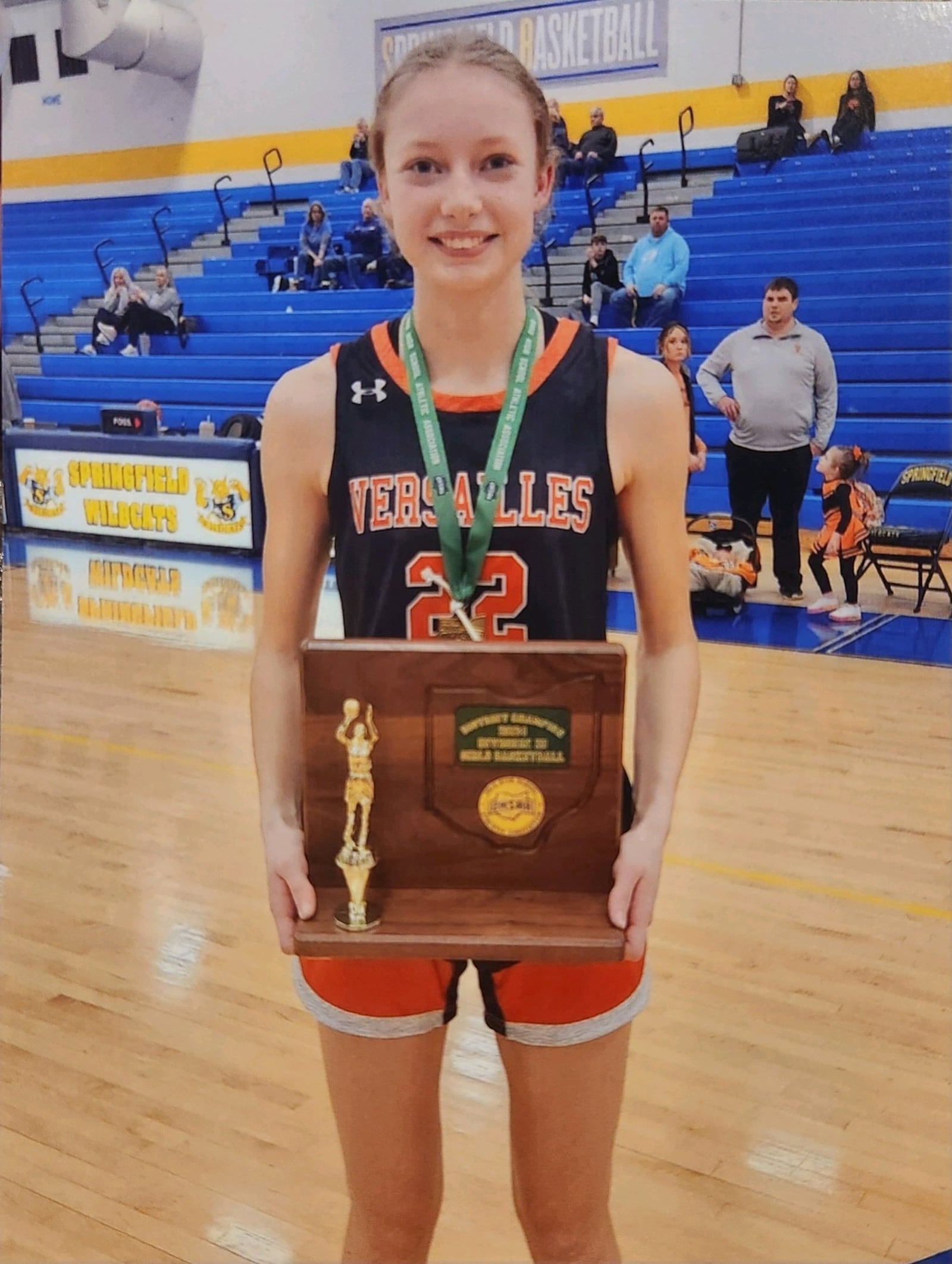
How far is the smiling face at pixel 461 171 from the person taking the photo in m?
1.21

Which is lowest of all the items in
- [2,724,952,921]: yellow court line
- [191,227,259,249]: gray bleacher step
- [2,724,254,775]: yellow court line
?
[2,724,254,775]: yellow court line

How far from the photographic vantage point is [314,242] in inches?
431

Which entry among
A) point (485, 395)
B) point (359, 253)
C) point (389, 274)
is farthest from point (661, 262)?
point (485, 395)

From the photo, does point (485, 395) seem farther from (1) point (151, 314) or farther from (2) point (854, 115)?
(1) point (151, 314)

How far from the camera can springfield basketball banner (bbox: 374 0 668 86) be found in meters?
6.43

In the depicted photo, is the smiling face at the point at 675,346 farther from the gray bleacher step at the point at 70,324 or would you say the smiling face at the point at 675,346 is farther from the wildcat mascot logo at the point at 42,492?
the gray bleacher step at the point at 70,324

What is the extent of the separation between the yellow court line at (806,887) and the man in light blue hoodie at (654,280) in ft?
21.9

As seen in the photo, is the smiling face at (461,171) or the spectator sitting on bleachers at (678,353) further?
the spectator sitting on bleachers at (678,353)

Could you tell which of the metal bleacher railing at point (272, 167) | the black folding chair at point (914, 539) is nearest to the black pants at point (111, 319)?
the metal bleacher railing at point (272, 167)

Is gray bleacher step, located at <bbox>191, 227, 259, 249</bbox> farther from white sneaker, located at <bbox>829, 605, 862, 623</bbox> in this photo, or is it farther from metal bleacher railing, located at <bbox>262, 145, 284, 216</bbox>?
white sneaker, located at <bbox>829, 605, 862, 623</bbox>

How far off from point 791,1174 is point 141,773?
2873 millimetres

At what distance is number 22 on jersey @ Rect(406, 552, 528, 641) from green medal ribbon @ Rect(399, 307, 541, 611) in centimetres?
2

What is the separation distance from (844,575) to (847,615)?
29cm

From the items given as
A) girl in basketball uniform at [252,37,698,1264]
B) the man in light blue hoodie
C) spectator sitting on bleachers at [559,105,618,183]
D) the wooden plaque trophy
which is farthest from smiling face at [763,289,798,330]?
the wooden plaque trophy
